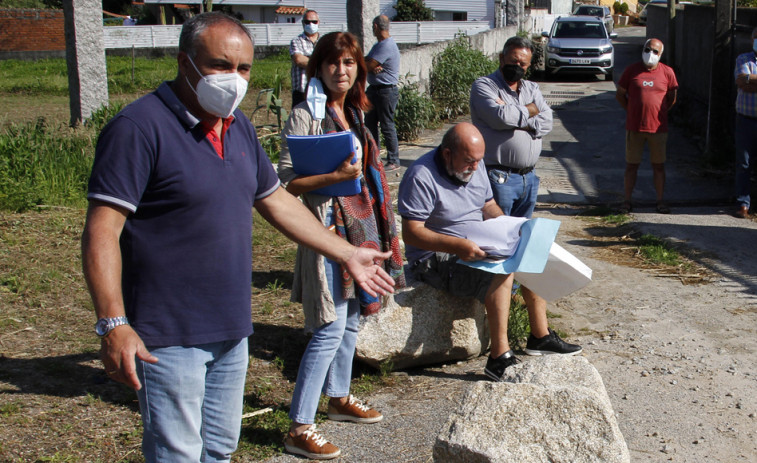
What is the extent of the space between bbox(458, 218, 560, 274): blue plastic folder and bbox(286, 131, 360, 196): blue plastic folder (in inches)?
44.0

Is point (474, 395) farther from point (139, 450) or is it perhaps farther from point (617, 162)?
point (617, 162)

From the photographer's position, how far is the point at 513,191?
5281 mm

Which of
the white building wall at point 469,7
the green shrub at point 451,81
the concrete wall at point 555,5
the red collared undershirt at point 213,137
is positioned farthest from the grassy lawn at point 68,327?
the concrete wall at point 555,5

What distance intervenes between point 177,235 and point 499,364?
8.11ft

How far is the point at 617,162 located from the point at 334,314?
790 centimetres

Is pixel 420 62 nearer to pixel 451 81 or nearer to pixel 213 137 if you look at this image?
pixel 451 81

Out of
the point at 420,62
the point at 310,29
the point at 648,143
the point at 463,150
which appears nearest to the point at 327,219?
the point at 463,150

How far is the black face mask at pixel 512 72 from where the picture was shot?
5.36 meters

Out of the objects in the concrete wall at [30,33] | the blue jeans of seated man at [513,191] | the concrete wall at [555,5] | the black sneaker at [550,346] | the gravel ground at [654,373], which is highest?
the concrete wall at [555,5]

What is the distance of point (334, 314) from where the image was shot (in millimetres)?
3557

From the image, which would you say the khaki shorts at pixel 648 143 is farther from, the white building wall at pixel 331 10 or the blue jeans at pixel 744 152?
the white building wall at pixel 331 10

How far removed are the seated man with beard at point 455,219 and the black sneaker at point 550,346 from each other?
33 cm

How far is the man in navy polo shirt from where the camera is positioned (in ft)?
7.24

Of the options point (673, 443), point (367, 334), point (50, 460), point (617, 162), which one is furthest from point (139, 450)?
point (617, 162)
